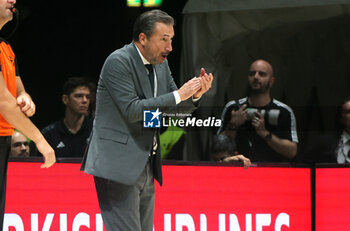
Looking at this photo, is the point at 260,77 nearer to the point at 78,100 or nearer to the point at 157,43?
the point at 78,100

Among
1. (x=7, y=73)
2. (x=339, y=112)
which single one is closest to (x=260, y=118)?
(x=339, y=112)

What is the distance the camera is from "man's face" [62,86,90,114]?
530 cm

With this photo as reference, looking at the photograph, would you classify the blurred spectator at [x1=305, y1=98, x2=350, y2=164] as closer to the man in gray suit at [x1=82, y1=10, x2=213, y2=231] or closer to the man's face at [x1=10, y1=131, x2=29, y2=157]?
the man in gray suit at [x1=82, y1=10, x2=213, y2=231]

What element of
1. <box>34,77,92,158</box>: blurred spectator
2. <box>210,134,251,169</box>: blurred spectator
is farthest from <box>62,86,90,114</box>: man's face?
<box>210,134,251,169</box>: blurred spectator

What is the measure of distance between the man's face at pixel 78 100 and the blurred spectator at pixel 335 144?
1960 mm

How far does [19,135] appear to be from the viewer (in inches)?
209

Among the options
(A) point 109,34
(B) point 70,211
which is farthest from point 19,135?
(A) point 109,34

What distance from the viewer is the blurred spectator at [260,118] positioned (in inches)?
207

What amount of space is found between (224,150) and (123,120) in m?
1.96

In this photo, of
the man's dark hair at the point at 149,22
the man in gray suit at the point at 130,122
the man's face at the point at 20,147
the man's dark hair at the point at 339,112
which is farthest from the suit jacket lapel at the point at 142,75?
the man's dark hair at the point at 339,112

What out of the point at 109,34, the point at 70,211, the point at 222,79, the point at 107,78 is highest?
the point at 109,34

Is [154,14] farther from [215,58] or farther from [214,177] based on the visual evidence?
[214,177]

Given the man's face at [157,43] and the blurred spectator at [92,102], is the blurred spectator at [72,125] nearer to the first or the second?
the blurred spectator at [92,102]

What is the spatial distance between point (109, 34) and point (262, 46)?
4.30 ft
